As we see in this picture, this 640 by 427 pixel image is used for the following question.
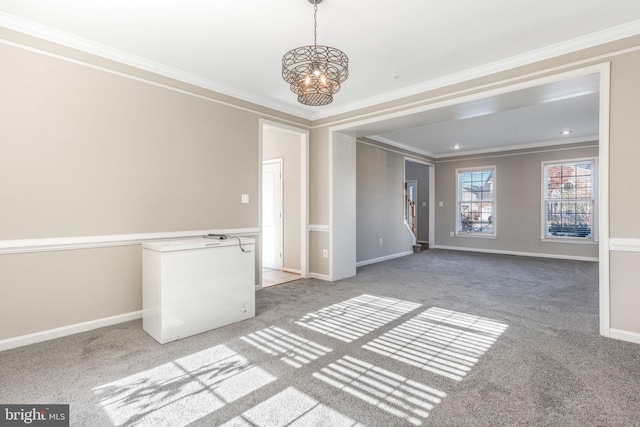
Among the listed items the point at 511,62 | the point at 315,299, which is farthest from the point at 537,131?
the point at 315,299

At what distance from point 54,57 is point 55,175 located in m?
1.00

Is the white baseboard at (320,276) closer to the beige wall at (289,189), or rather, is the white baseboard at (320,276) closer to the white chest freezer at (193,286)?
the beige wall at (289,189)

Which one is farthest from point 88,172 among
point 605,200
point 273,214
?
point 605,200

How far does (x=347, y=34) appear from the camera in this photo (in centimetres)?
269

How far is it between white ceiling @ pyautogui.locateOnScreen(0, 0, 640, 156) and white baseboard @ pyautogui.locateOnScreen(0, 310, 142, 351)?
2435mm

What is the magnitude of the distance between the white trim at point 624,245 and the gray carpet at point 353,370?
0.76 metres

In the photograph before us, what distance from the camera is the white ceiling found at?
2.32m

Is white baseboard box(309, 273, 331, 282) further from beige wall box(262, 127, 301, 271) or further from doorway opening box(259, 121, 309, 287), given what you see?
beige wall box(262, 127, 301, 271)

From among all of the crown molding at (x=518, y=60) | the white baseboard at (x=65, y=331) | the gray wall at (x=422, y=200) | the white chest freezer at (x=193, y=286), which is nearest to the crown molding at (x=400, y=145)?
the gray wall at (x=422, y=200)

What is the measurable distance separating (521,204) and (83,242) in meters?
8.16

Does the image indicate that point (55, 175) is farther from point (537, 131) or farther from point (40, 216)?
point (537, 131)

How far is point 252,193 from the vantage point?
13.3ft

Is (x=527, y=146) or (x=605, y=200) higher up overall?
(x=527, y=146)

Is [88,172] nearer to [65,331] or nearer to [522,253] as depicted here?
[65,331]
